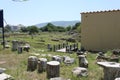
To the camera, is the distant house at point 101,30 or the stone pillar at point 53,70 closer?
the stone pillar at point 53,70

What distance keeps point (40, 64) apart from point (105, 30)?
9543 millimetres

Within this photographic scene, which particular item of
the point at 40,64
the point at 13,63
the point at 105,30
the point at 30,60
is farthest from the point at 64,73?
the point at 105,30

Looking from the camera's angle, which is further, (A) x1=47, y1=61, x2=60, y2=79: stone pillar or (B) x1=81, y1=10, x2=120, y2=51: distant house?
(B) x1=81, y1=10, x2=120, y2=51: distant house

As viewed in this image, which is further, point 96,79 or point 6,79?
point 96,79

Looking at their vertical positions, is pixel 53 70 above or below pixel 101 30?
below

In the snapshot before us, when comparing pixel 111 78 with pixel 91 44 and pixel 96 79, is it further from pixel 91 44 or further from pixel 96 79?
pixel 91 44

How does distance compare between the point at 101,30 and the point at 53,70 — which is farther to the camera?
the point at 101,30

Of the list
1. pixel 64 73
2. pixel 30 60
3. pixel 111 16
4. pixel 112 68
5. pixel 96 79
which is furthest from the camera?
pixel 111 16

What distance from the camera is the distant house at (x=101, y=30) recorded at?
63.5 feet

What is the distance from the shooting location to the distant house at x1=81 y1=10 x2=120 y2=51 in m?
19.4

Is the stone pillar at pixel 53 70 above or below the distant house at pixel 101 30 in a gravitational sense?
below

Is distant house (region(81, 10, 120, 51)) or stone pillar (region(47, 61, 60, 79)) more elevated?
distant house (region(81, 10, 120, 51))

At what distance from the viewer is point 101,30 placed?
66.2 feet

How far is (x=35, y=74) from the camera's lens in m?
11.1
